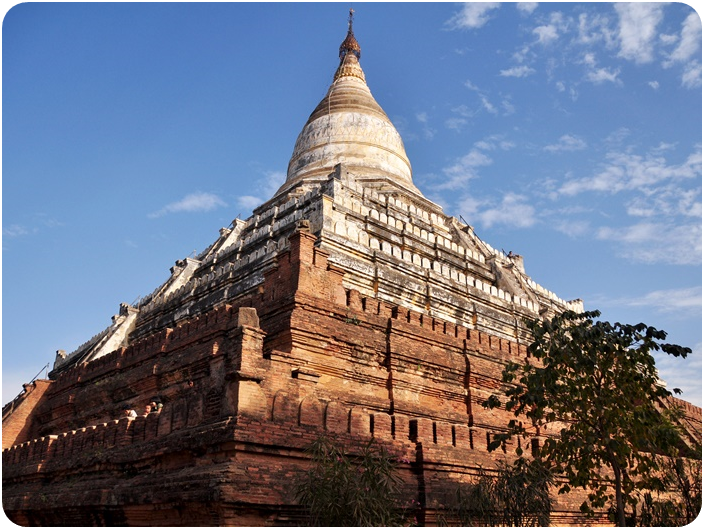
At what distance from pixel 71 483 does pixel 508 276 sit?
606 inches

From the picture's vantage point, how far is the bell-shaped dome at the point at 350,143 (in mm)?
29311

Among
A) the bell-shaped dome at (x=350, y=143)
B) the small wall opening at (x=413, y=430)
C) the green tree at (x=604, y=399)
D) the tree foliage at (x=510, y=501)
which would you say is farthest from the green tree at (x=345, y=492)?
the bell-shaped dome at (x=350, y=143)

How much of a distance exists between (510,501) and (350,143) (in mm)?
22794

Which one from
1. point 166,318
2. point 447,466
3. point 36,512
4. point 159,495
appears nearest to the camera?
point 159,495

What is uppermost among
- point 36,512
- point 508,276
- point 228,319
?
point 508,276

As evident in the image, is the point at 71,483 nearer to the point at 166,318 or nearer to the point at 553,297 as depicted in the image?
the point at 166,318

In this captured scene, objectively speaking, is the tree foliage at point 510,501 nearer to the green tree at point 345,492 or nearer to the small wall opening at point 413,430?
the small wall opening at point 413,430

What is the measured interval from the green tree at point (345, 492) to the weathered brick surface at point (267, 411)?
23.9 inches

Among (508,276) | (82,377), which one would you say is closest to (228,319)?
(82,377)

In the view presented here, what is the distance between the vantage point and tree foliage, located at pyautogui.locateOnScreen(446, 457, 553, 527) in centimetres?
957

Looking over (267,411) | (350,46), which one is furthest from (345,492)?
(350,46)

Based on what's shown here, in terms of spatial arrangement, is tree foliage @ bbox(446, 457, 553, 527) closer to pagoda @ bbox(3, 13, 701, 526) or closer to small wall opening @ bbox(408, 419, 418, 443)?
pagoda @ bbox(3, 13, 701, 526)

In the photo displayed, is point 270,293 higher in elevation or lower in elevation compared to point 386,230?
lower

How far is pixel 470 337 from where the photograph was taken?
599 inches
